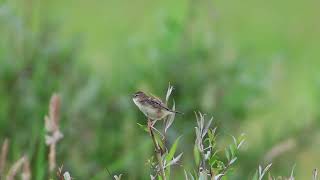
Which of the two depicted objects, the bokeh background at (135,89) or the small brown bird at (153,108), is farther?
the bokeh background at (135,89)

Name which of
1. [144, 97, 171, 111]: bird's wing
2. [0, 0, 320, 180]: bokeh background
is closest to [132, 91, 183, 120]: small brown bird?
[144, 97, 171, 111]: bird's wing

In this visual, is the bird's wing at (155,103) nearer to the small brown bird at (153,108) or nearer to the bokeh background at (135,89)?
the small brown bird at (153,108)

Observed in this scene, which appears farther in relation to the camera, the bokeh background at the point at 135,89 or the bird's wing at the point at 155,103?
the bokeh background at the point at 135,89

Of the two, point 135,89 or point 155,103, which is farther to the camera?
point 135,89

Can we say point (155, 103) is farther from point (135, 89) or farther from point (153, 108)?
point (135, 89)

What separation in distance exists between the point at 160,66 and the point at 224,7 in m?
5.64

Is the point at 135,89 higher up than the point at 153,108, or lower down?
lower down

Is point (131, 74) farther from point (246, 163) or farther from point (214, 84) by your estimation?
point (246, 163)

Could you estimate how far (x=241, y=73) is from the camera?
16.3 feet

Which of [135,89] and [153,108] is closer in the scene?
[153,108]

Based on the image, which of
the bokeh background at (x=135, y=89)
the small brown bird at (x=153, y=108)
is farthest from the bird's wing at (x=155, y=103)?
the bokeh background at (x=135, y=89)

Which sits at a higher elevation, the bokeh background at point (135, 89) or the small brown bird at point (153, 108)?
the small brown bird at point (153, 108)

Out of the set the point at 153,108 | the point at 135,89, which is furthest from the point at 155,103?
the point at 135,89

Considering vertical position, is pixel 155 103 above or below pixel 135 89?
above
